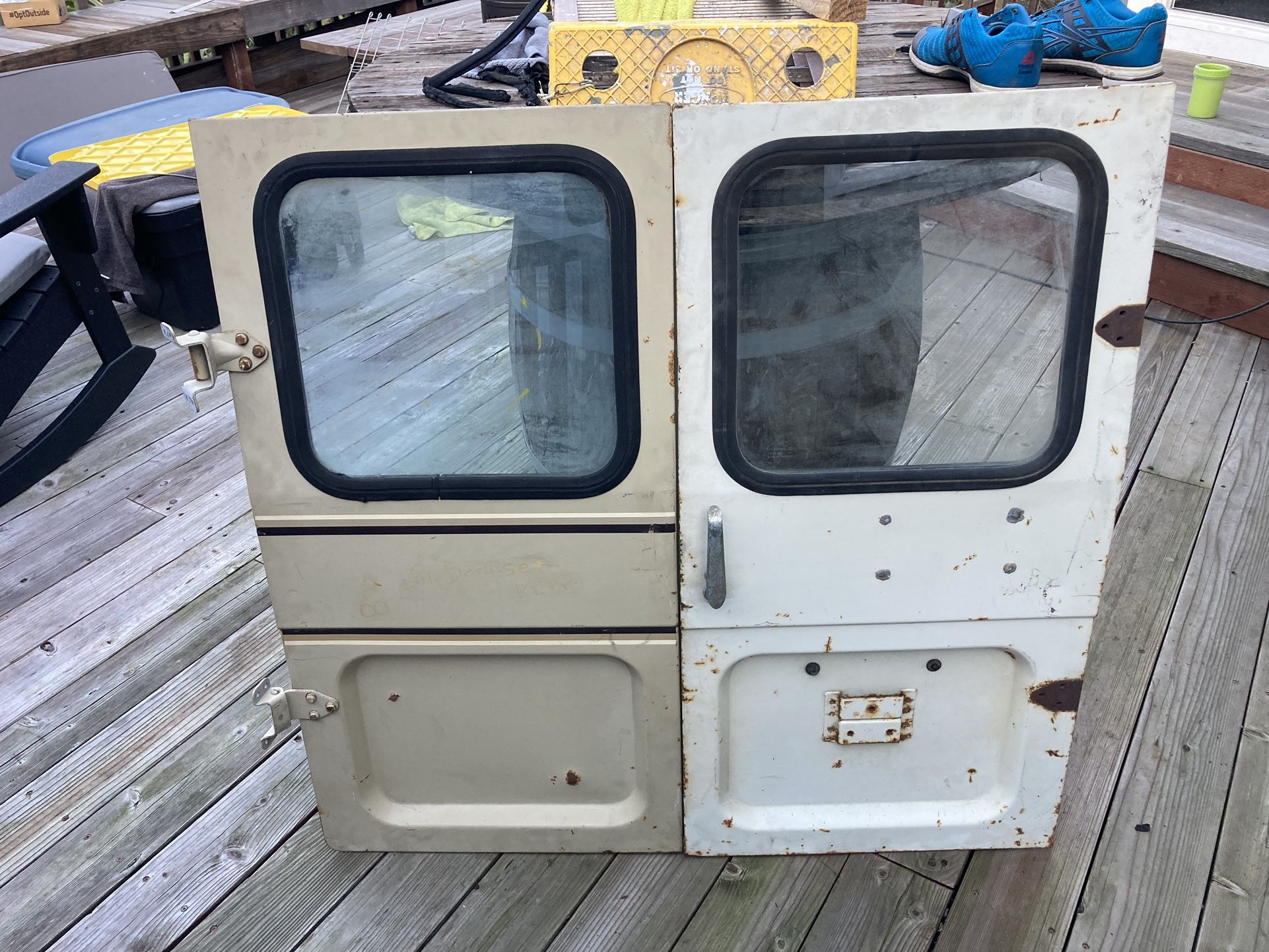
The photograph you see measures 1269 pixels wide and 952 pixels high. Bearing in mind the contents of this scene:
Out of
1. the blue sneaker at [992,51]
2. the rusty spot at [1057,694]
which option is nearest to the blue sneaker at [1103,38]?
the blue sneaker at [992,51]

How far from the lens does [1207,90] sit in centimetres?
439

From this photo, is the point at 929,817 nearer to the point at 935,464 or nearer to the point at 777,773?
the point at 777,773

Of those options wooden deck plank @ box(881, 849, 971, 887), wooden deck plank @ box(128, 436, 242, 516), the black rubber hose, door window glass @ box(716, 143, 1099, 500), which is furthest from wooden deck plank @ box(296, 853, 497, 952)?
wooden deck plank @ box(128, 436, 242, 516)

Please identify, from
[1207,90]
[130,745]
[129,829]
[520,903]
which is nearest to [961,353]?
[520,903]

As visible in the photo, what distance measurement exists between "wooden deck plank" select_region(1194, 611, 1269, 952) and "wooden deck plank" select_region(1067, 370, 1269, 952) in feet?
0.07

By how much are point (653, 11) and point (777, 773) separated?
1317mm

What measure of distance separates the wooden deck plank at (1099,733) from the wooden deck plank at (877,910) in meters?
0.04

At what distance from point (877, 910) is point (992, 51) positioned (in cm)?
148

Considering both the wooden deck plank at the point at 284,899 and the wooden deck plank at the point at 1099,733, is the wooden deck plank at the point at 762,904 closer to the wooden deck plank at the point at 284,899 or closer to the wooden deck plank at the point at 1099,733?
the wooden deck plank at the point at 1099,733

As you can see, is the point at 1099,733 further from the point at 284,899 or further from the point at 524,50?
the point at 524,50

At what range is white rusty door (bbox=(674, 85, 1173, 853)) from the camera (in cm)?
141

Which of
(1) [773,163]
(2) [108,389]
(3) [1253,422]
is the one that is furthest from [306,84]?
(1) [773,163]

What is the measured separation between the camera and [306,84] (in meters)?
7.16

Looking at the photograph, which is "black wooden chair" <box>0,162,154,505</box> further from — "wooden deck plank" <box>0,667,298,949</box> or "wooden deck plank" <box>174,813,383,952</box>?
"wooden deck plank" <box>174,813,383,952</box>
